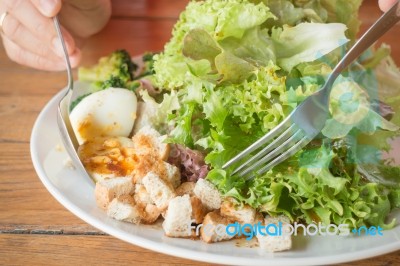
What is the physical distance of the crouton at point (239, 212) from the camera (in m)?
1.57

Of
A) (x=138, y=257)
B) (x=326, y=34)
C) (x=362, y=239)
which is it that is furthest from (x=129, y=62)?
(x=362, y=239)

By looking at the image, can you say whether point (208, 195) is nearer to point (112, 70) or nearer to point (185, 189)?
point (185, 189)

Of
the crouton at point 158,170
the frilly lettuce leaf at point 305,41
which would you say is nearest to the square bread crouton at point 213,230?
the crouton at point 158,170

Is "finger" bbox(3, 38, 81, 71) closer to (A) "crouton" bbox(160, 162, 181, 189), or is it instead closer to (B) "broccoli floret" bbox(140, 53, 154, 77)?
(B) "broccoli floret" bbox(140, 53, 154, 77)

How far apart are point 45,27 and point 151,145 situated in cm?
75

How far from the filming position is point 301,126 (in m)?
1.51

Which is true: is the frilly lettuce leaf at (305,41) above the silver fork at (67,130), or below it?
above

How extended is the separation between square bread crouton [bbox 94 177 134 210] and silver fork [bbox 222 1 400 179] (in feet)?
1.04

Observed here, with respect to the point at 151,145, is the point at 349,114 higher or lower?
higher

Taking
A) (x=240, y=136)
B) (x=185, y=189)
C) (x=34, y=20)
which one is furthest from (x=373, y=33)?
(x=34, y=20)

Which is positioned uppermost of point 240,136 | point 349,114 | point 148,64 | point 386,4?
point 386,4

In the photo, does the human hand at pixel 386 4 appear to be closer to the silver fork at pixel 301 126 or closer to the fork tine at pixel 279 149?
the silver fork at pixel 301 126

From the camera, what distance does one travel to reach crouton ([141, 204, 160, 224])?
1.60 meters

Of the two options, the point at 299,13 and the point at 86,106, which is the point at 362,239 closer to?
the point at 299,13
